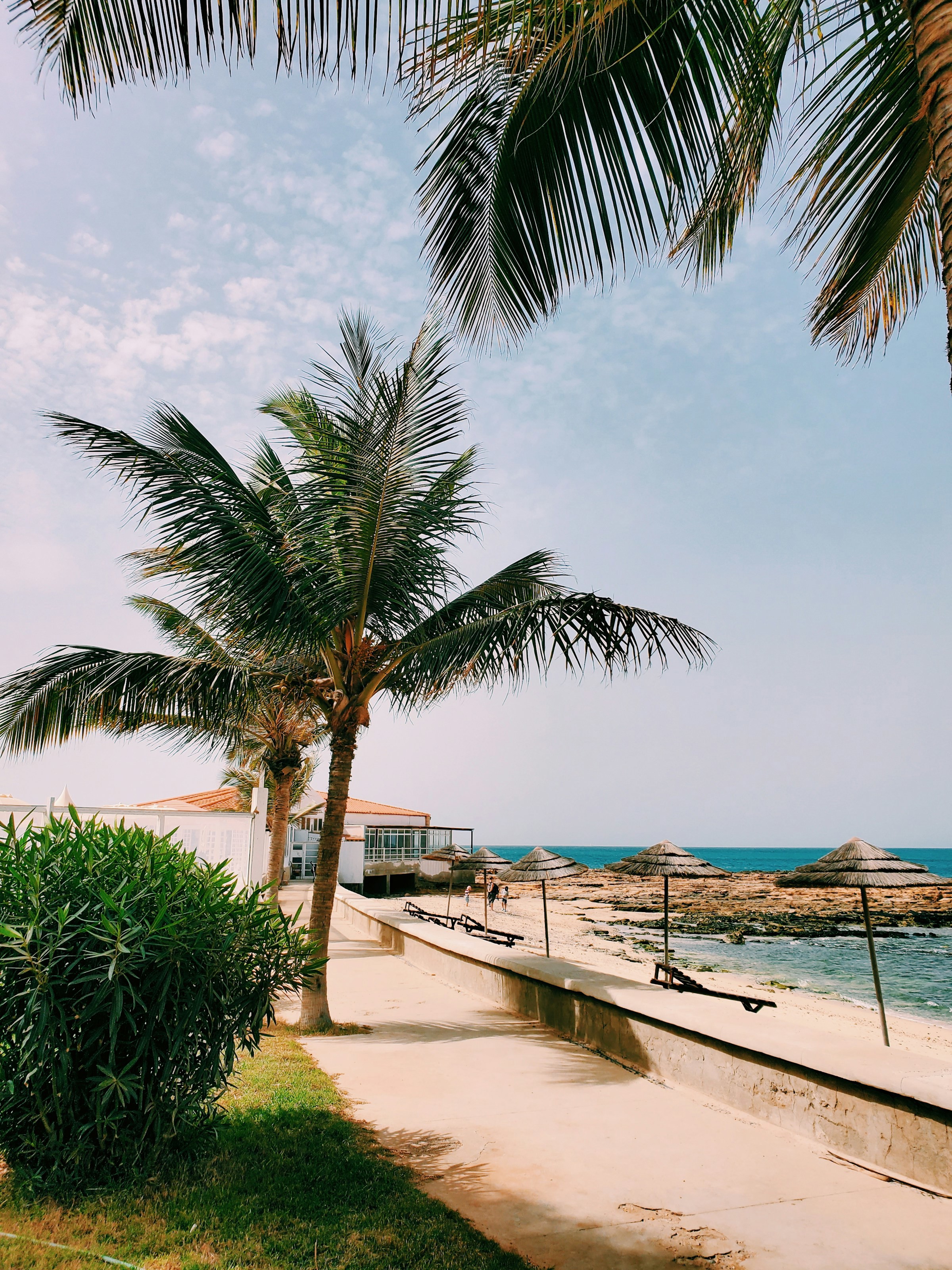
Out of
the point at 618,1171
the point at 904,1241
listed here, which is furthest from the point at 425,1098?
the point at 904,1241

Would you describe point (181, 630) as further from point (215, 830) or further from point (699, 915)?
point (699, 915)

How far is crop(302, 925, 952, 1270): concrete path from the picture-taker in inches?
136

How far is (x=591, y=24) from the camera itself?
314cm

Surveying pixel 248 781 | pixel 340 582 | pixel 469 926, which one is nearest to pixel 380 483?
pixel 340 582

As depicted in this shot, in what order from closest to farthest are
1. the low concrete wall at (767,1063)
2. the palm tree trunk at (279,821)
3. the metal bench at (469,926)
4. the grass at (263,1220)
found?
the grass at (263,1220) < the low concrete wall at (767,1063) < the metal bench at (469,926) < the palm tree trunk at (279,821)

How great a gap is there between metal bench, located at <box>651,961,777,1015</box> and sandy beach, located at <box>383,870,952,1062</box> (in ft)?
1.93

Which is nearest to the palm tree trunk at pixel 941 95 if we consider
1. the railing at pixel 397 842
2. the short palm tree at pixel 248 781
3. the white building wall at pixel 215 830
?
the white building wall at pixel 215 830

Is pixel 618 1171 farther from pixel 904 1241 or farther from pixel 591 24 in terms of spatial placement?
pixel 591 24

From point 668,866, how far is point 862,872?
248cm

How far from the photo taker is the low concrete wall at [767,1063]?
420 cm

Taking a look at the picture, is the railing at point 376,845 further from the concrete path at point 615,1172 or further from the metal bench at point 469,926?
the concrete path at point 615,1172

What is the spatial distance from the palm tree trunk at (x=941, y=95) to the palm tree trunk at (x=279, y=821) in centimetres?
1583

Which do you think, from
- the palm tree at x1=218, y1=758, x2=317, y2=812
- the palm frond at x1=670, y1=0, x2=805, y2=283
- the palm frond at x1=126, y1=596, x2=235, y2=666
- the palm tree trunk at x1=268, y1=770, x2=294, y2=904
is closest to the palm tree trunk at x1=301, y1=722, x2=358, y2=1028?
the palm frond at x1=126, y1=596, x2=235, y2=666

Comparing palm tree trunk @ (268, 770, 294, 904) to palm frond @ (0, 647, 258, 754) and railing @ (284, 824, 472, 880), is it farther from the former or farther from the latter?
railing @ (284, 824, 472, 880)
